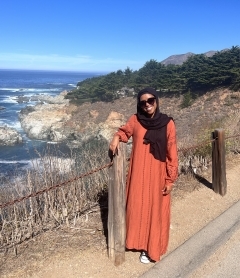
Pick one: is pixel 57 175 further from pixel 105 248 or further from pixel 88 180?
pixel 105 248

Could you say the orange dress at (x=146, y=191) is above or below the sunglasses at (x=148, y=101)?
below

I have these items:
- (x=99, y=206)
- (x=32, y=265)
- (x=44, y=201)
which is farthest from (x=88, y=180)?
(x=32, y=265)

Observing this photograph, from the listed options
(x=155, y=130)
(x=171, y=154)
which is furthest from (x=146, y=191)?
(x=155, y=130)

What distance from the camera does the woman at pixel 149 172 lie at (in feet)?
9.37

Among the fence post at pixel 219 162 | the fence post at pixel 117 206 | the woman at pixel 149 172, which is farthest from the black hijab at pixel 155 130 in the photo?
the fence post at pixel 219 162

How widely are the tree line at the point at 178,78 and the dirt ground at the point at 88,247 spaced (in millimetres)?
24308

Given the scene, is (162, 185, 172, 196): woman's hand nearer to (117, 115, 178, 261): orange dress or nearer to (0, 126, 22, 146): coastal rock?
(117, 115, 178, 261): orange dress

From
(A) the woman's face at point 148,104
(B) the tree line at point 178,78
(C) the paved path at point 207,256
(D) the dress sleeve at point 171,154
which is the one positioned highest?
(B) the tree line at point 178,78

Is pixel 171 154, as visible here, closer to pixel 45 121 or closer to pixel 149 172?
pixel 149 172

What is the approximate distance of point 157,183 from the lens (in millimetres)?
2957

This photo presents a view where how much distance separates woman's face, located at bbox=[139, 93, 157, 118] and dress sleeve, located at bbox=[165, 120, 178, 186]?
20cm

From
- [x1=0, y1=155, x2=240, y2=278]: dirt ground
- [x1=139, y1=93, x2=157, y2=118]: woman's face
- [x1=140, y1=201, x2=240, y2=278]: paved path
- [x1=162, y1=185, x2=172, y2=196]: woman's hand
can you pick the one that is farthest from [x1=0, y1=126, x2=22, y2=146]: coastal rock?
[x1=139, y1=93, x2=157, y2=118]: woman's face

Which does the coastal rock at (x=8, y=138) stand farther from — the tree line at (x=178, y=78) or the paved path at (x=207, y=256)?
the paved path at (x=207, y=256)

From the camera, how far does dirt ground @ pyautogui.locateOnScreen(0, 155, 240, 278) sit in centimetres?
311
